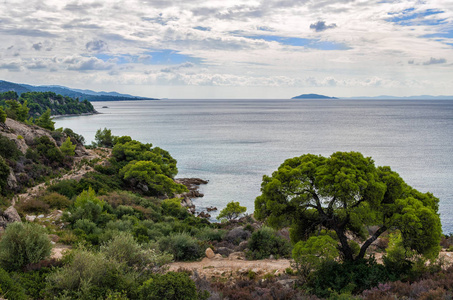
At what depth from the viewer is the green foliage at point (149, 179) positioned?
117 feet

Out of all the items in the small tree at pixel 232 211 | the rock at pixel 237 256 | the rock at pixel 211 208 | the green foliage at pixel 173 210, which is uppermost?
the rock at pixel 237 256

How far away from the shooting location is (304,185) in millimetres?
11523

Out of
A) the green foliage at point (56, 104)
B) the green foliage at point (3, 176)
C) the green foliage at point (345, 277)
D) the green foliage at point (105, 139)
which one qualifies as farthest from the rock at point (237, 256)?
the green foliage at point (56, 104)

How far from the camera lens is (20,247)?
1054 cm

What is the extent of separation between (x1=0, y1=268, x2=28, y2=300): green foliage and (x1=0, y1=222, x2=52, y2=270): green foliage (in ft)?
5.27

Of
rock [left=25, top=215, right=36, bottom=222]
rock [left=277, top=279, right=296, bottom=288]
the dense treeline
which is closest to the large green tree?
rock [left=277, top=279, right=296, bottom=288]

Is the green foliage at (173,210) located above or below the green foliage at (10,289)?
below

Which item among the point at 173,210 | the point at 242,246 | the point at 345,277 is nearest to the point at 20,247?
Result: the point at 242,246

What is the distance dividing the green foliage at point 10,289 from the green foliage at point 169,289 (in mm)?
2920

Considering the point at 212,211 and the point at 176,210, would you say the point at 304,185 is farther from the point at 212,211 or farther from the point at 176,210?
the point at 212,211

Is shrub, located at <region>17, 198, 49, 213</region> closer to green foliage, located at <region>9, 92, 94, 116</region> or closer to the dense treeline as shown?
the dense treeline

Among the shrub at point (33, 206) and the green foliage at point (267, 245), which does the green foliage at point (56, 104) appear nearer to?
the shrub at point (33, 206)

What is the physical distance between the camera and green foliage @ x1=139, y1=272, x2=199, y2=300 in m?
7.73

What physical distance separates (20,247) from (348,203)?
1043 centimetres
